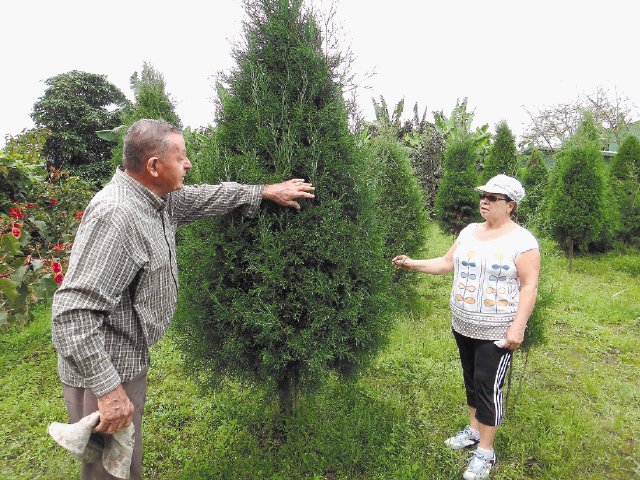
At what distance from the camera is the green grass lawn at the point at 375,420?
319 cm

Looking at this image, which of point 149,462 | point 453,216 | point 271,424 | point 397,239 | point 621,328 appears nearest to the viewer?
point 149,462

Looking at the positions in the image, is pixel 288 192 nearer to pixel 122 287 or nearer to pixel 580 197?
pixel 122 287

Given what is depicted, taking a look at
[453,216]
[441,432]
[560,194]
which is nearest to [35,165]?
[441,432]

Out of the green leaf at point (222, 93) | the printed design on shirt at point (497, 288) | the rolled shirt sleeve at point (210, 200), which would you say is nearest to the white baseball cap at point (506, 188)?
the printed design on shirt at point (497, 288)

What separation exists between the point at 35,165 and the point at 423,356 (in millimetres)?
7314

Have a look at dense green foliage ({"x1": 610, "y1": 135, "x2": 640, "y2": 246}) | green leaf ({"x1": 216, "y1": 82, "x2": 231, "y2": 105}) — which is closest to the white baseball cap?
green leaf ({"x1": 216, "y1": 82, "x2": 231, "y2": 105})

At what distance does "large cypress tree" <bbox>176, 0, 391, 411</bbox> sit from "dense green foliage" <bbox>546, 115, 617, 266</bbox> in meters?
9.12

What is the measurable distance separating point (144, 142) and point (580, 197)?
10708 mm

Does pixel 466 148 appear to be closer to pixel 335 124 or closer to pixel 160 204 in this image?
A: pixel 335 124

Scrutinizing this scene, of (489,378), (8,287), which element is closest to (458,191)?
(489,378)

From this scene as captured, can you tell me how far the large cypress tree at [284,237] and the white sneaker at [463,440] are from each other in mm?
1295

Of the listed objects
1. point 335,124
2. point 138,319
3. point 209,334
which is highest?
point 335,124

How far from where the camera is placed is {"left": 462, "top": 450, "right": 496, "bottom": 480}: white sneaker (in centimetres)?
298

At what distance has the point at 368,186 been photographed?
2945 millimetres
